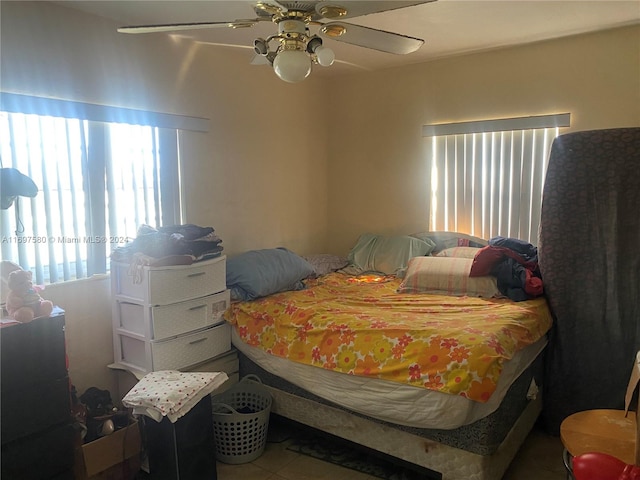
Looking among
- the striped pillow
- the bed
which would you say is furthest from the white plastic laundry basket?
the striped pillow

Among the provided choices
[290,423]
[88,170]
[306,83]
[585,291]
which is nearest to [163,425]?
[290,423]

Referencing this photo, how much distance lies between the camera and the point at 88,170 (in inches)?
97.1

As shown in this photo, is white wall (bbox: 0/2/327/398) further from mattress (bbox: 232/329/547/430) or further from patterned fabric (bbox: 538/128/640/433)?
patterned fabric (bbox: 538/128/640/433)

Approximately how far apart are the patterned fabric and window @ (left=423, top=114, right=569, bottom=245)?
60 centimetres

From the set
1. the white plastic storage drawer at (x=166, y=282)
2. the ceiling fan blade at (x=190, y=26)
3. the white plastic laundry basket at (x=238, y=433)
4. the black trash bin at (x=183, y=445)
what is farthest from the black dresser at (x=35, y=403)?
the ceiling fan blade at (x=190, y=26)

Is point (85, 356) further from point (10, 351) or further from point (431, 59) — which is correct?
point (431, 59)

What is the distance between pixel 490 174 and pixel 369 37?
1.92 m

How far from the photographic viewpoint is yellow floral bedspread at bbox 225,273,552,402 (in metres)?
1.90

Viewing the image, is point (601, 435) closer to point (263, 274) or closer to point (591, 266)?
point (591, 266)

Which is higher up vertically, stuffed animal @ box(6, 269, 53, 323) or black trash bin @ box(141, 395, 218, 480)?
stuffed animal @ box(6, 269, 53, 323)

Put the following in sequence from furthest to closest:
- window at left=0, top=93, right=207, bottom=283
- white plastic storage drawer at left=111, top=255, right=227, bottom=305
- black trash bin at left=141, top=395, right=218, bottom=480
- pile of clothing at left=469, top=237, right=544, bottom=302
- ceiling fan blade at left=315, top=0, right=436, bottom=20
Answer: pile of clothing at left=469, top=237, right=544, bottom=302, white plastic storage drawer at left=111, top=255, right=227, bottom=305, window at left=0, top=93, right=207, bottom=283, black trash bin at left=141, top=395, right=218, bottom=480, ceiling fan blade at left=315, top=0, right=436, bottom=20

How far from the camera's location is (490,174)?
3.40 meters

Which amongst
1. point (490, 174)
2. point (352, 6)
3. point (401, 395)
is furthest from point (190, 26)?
point (490, 174)

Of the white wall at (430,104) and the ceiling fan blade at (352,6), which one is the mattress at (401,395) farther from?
the white wall at (430,104)
